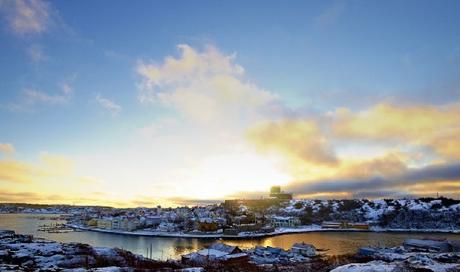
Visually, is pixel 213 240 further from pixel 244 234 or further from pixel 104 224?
pixel 104 224

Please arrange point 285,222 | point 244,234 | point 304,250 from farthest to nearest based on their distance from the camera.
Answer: point 285,222
point 244,234
point 304,250

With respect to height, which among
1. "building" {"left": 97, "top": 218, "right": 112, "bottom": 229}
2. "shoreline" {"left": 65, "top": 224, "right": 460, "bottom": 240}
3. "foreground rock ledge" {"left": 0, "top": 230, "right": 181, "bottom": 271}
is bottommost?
"shoreline" {"left": 65, "top": 224, "right": 460, "bottom": 240}

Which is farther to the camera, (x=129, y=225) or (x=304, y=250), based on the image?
(x=129, y=225)

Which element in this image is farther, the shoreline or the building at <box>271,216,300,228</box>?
the building at <box>271,216,300,228</box>

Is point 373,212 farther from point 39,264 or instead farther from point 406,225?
point 39,264

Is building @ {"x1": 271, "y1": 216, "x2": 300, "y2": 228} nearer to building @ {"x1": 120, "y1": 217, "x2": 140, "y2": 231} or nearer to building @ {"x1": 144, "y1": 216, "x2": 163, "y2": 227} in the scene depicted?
building @ {"x1": 144, "y1": 216, "x2": 163, "y2": 227}

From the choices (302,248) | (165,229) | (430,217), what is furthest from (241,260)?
(430,217)

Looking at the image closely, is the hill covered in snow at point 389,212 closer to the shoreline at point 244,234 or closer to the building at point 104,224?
the shoreline at point 244,234

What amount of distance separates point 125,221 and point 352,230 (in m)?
79.1

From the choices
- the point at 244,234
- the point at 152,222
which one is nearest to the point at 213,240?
the point at 244,234

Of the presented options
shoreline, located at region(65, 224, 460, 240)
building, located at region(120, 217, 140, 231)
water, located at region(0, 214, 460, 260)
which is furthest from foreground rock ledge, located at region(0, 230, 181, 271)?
building, located at region(120, 217, 140, 231)

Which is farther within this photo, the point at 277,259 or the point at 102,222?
the point at 102,222

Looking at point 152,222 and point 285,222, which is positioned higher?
point 152,222

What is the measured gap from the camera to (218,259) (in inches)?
1866
